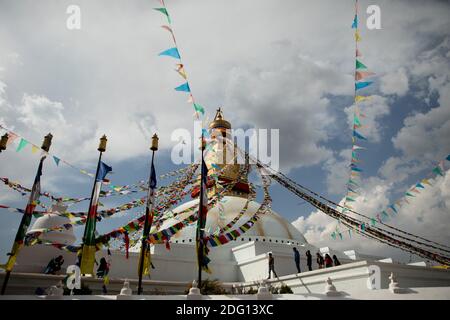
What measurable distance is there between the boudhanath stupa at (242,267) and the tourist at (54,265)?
0.35 metres

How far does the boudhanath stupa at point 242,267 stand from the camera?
30.1 ft

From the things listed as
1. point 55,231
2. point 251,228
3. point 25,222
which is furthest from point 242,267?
point 25,222

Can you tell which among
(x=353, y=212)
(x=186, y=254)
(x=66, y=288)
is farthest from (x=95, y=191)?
(x=353, y=212)

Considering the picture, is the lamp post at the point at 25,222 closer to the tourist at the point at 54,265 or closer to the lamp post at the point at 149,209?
the tourist at the point at 54,265

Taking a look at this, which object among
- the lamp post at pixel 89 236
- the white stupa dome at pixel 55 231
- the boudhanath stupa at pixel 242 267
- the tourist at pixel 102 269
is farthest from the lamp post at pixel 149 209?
the white stupa dome at pixel 55 231

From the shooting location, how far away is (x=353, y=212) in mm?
12117

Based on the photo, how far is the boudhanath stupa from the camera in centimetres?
916

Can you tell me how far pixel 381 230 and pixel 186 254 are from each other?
9.17 metres

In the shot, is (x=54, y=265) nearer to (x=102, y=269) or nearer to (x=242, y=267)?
(x=102, y=269)

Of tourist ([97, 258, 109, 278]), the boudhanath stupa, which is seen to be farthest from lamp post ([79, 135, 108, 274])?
tourist ([97, 258, 109, 278])

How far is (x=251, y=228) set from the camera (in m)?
18.1

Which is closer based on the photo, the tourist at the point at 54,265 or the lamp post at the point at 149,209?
the lamp post at the point at 149,209
